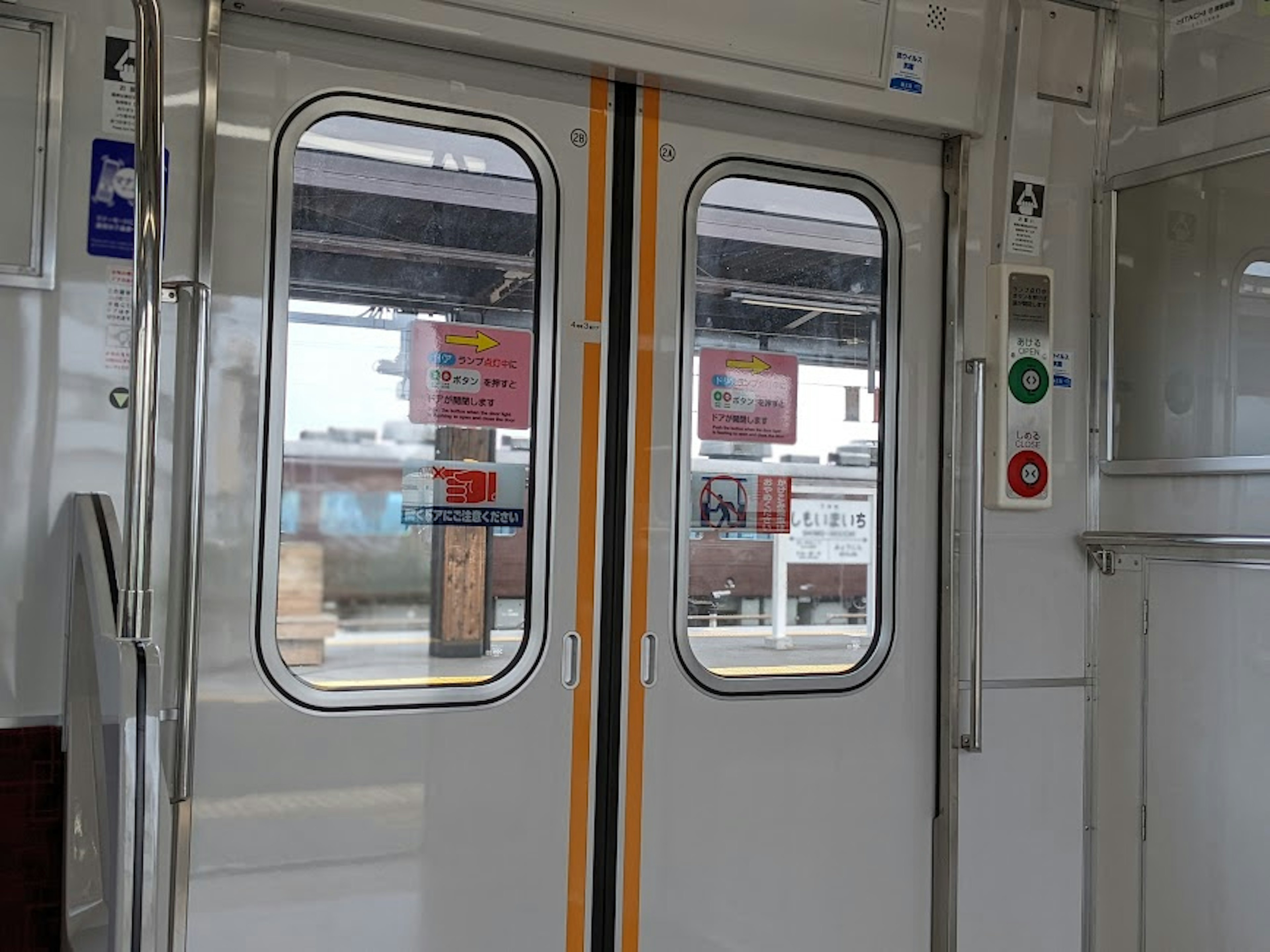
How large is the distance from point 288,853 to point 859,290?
77.0 inches

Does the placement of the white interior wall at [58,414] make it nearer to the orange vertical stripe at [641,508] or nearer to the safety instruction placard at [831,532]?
the orange vertical stripe at [641,508]

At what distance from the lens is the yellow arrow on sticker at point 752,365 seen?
3102 millimetres

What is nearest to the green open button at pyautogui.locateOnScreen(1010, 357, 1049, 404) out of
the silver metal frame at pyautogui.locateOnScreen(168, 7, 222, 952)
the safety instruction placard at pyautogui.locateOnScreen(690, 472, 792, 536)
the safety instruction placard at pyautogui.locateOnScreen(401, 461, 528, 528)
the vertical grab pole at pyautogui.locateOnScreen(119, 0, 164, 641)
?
the safety instruction placard at pyautogui.locateOnScreen(690, 472, 792, 536)

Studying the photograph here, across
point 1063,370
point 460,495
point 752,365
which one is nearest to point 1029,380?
point 1063,370

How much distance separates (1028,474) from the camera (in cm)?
335

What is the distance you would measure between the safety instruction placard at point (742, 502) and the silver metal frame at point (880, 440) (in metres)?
0.05

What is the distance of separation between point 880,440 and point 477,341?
1126 mm

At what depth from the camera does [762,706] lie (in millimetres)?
3094

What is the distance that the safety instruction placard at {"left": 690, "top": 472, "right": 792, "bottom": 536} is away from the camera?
3.06 m

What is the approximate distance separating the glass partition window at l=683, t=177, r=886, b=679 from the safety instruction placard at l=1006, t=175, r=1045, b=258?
15.2 inches

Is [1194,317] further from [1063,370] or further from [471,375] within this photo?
[471,375]

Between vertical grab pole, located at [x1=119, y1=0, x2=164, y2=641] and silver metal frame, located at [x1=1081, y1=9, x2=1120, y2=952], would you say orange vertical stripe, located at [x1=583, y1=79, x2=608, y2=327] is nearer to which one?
vertical grab pole, located at [x1=119, y1=0, x2=164, y2=641]

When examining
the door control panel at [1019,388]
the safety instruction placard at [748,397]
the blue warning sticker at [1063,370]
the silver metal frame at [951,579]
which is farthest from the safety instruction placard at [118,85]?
the blue warning sticker at [1063,370]

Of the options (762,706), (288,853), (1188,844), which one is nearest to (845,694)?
(762,706)
